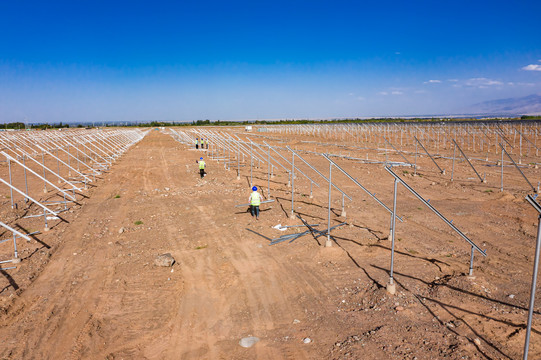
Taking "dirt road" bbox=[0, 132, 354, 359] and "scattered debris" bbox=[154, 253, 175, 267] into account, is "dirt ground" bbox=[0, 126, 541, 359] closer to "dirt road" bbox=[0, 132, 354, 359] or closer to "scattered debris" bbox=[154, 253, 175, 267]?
"dirt road" bbox=[0, 132, 354, 359]

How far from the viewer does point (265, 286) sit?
29.0 ft

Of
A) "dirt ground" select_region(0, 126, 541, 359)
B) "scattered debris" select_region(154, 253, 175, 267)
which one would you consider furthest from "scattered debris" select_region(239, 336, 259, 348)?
"scattered debris" select_region(154, 253, 175, 267)

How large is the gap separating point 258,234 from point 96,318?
6.09 meters

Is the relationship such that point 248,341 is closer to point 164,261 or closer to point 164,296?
point 164,296

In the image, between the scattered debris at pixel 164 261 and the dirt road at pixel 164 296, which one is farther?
the scattered debris at pixel 164 261

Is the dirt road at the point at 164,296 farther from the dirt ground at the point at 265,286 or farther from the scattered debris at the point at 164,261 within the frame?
the scattered debris at the point at 164,261

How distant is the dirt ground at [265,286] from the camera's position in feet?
21.4

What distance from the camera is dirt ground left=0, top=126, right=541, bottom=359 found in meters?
6.52

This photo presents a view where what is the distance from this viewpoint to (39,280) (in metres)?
9.17

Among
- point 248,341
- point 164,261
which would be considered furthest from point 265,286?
point 164,261

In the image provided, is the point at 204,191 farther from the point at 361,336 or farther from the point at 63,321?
the point at 361,336

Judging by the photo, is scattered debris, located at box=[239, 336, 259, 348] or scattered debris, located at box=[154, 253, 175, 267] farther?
scattered debris, located at box=[154, 253, 175, 267]

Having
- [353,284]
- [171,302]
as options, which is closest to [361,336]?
[353,284]

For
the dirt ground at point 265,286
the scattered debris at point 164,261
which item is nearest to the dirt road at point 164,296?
the dirt ground at point 265,286
